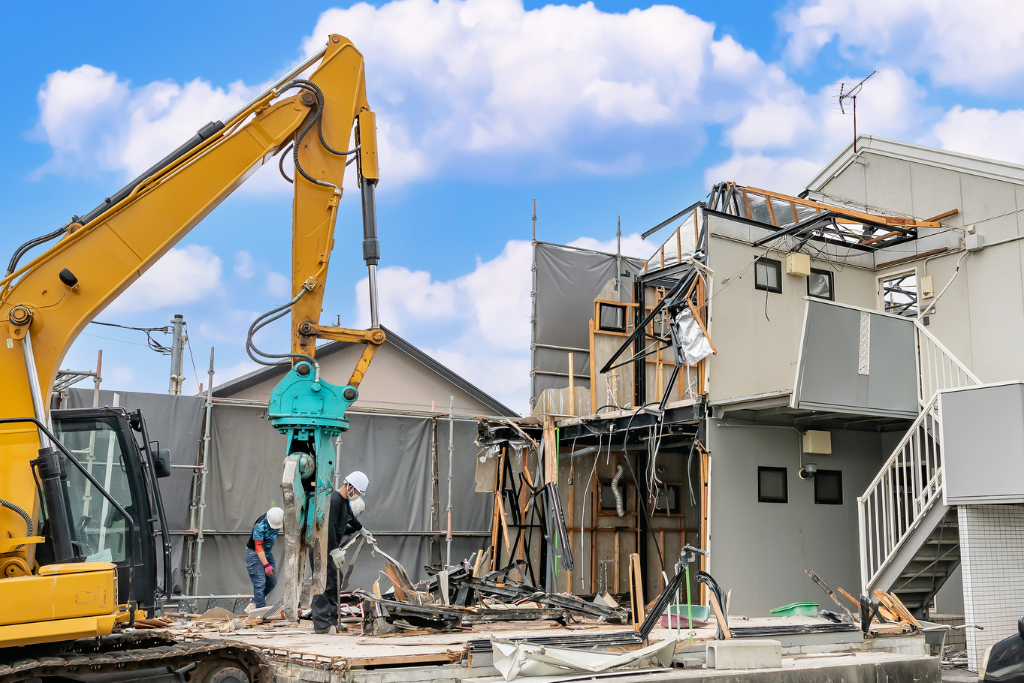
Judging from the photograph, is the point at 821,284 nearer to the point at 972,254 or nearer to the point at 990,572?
the point at 972,254

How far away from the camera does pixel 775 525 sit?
531 inches

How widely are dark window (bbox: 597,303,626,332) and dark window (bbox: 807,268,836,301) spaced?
374 centimetres

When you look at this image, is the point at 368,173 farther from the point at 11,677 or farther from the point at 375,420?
the point at 375,420

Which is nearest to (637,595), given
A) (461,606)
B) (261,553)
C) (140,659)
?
(461,606)

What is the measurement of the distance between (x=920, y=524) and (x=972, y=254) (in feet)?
17.4

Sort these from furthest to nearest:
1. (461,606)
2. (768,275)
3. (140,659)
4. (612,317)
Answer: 1. (612,317)
2. (768,275)
3. (461,606)
4. (140,659)

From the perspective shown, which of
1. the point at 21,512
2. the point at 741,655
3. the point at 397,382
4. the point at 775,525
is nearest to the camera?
the point at 21,512

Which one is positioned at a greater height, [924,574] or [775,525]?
[775,525]

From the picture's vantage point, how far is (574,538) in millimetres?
16625

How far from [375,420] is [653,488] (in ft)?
18.6

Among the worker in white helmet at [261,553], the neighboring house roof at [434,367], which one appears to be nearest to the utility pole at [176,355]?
the neighboring house roof at [434,367]

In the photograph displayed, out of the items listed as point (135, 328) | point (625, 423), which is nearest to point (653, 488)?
point (625, 423)

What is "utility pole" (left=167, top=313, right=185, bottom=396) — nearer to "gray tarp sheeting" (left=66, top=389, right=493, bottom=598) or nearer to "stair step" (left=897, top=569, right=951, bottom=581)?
"gray tarp sheeting" (left=66, top=389, right=493, bottom=598)

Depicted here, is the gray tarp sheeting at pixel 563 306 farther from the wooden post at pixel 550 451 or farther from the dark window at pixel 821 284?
the dark window at pixel 821 284
